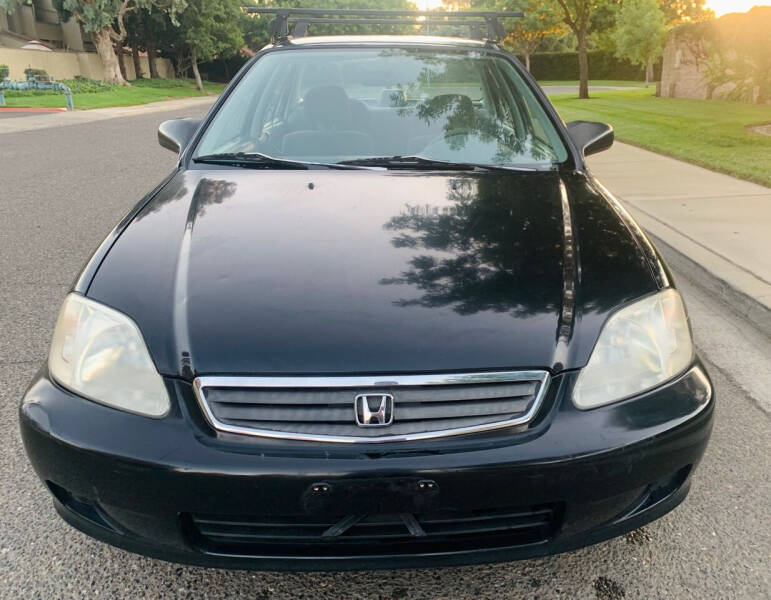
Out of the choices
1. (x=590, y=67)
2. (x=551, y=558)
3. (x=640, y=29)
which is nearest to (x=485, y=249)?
(x=551, y=558)

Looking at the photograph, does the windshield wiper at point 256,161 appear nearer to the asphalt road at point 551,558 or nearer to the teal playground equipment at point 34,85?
the asphalt road at point 551,558

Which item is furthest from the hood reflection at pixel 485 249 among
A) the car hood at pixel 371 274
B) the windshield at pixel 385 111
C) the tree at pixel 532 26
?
the tree at pixel 532 26

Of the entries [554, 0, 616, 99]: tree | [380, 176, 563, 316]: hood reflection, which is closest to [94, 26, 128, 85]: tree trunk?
[554, 0, 616, 99]: tree

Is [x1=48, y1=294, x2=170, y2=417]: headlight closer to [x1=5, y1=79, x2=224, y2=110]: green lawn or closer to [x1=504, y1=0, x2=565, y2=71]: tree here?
[x1=504, y1=0, x2=565, y2=71]: tree

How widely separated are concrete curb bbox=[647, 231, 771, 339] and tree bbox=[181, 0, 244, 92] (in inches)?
1643

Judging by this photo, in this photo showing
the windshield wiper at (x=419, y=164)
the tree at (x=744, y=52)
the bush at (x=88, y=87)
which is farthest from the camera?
the bush at (x=88, y=87)

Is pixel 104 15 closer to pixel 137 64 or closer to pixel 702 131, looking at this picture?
pixel 137 64

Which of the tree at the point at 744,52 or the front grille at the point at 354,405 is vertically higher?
the tree at the point at 744,52

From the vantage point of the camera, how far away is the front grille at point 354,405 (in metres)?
1.57

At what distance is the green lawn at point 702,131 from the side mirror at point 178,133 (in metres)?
6.09

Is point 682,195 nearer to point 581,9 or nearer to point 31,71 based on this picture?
point 581,9

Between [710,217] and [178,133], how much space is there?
14.4 ft

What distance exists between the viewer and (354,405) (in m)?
1.57

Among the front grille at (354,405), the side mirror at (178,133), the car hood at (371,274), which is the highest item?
the side mirror at (178,133)
